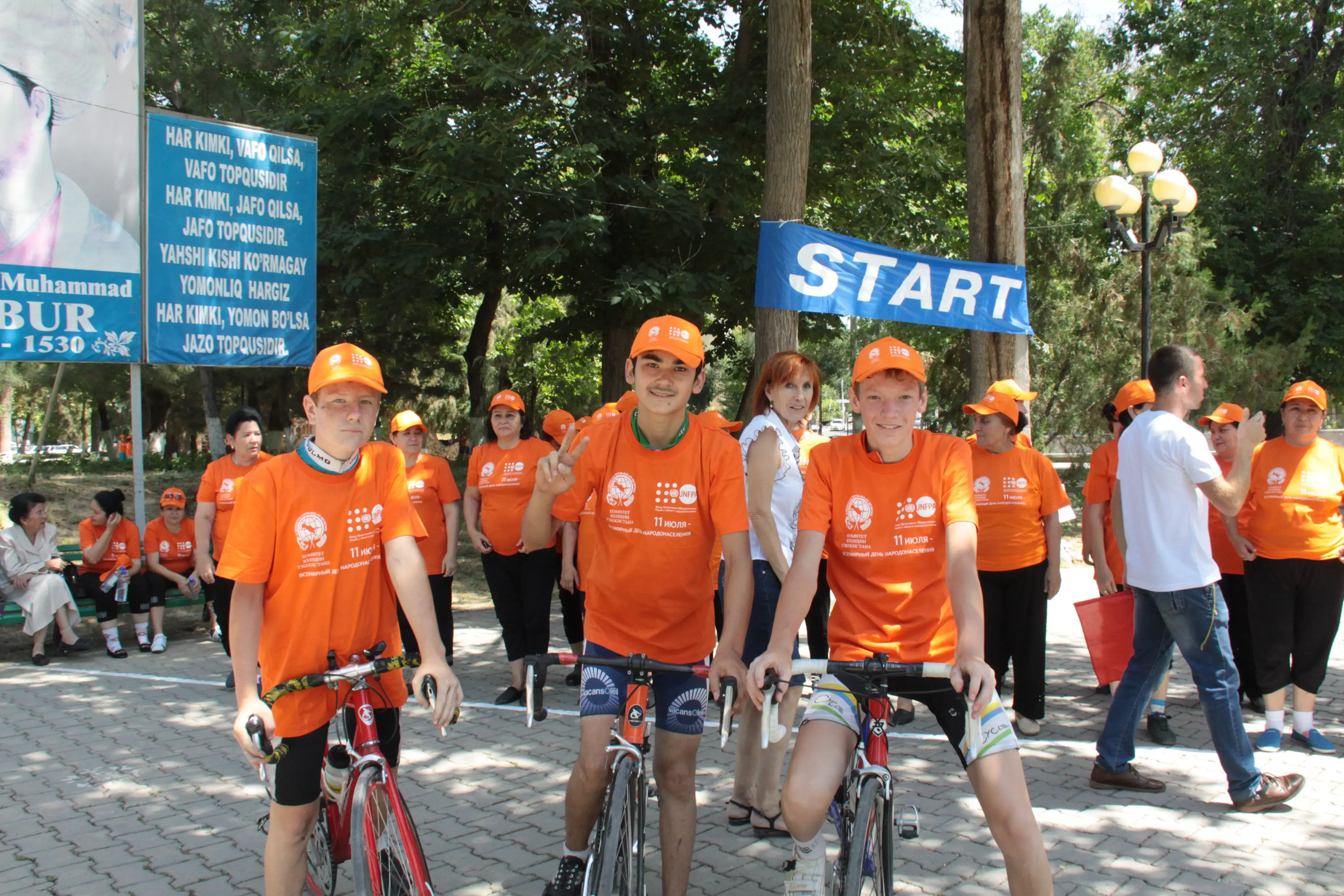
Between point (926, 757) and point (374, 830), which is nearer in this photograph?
point (374, 830)

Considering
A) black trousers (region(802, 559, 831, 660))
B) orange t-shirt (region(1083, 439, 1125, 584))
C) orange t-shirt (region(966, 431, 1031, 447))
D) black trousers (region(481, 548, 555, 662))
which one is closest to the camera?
black trousers (region(802, 559, 831, 660))

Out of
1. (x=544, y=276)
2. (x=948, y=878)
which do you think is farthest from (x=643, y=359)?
(x=544, y=276)

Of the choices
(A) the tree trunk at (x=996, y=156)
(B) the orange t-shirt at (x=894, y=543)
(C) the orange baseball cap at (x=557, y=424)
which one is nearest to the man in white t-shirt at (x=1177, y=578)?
(B) the orange t-shirt at (x=894, y=543)

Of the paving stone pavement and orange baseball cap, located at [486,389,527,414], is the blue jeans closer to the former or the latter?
the paving stone pavement

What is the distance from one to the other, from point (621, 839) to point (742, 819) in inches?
71.2

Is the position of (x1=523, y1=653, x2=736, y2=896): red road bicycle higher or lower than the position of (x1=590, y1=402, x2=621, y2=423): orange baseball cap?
lower

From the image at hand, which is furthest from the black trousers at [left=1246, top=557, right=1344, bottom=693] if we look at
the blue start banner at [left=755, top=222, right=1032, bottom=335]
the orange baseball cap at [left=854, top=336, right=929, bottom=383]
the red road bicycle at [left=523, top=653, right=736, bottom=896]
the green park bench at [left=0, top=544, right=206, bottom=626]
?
the green park bench at [left=0, top=544, right=206, bottom=626]

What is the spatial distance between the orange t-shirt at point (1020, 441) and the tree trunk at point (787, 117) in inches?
112

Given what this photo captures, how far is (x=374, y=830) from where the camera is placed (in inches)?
119

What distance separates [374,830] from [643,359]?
1.72 metres

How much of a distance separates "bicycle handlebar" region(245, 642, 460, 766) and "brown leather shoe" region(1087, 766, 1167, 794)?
370 centimetres

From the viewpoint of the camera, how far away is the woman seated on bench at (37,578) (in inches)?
348

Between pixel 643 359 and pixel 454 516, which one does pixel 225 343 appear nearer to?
pixel 454 516

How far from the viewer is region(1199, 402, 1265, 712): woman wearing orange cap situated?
6590 mm
